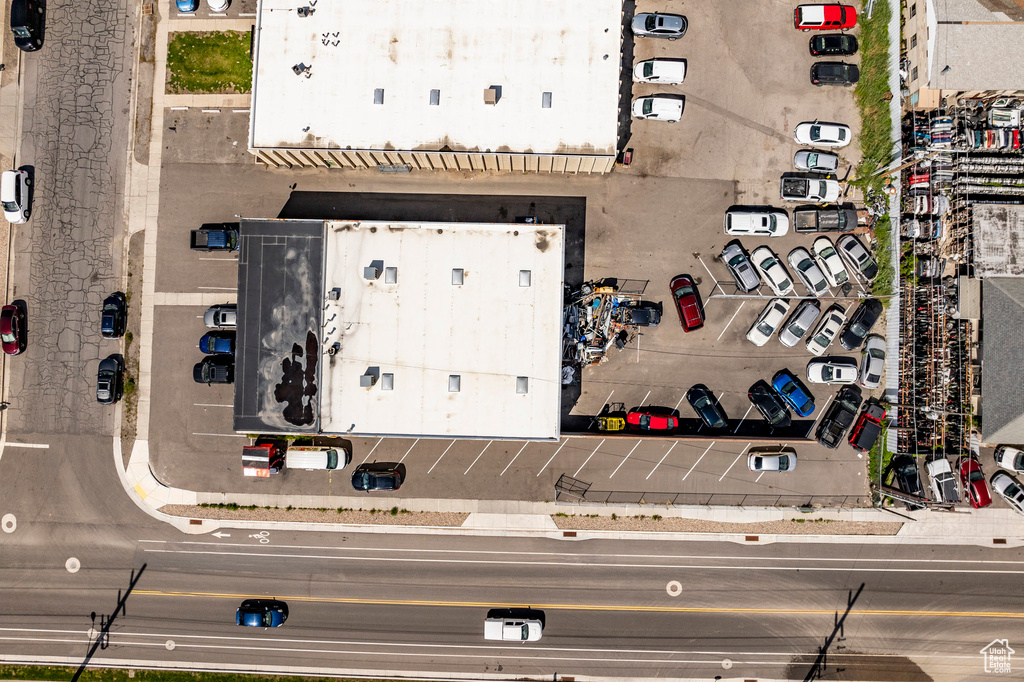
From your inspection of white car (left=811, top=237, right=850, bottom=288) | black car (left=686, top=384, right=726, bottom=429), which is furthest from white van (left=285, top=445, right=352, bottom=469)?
white car (left=811, top=237, right=850, bottom=288)

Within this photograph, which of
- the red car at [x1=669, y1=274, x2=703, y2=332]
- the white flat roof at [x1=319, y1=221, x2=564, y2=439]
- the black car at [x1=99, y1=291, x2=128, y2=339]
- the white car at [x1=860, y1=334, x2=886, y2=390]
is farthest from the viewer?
the black car at [x1=99, y1=291, x2=128, y2=339]

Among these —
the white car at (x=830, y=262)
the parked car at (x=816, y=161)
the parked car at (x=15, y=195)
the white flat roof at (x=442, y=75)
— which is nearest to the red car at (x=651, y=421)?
the white car at (x=830, y=262)

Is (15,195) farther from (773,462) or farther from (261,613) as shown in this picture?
(773,462)

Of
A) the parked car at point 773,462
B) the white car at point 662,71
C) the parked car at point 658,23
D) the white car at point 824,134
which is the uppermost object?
the parked car at point 658,23

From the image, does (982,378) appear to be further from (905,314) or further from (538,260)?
(538,260)

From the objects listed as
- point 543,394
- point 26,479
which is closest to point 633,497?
point 543,394

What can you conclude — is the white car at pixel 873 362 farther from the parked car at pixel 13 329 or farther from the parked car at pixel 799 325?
the parked car at pixel 13 329

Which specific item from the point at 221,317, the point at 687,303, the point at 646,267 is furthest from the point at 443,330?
the point at 687,303

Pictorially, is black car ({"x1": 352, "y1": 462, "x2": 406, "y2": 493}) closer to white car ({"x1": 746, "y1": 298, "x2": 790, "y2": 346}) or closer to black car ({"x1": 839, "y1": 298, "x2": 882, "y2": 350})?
white car ({"x1": 746, "y1": 298, "x2": 790, "y2": 346})
